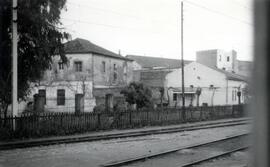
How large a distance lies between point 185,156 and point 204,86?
40932 millimetres

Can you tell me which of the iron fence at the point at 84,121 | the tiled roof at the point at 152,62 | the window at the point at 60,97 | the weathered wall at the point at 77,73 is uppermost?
the tiled roof at the point at 152,62

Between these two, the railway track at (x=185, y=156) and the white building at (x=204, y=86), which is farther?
the white building at (x=204, y=86)

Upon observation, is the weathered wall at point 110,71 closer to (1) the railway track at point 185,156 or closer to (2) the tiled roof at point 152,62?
(2) the tiled roof at point 152,62

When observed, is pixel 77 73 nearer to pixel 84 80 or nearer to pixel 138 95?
pixel 84 80

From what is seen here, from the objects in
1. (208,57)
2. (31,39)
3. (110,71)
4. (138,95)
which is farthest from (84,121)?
(208,57)

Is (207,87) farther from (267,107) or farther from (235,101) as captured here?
(267,107)

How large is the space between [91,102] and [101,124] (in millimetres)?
18833

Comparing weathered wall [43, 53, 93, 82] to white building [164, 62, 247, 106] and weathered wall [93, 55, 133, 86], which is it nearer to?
weathered wall [93, 55, 133, 86]

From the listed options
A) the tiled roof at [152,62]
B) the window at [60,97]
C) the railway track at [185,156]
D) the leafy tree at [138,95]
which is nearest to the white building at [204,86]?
the window at [60,97]

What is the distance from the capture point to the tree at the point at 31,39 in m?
17.0

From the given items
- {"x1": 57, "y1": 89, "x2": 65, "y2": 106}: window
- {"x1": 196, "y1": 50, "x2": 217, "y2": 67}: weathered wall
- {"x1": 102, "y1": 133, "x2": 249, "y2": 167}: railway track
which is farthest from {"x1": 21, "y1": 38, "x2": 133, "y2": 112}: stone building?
{"x1": 196, "y1": 50, "x2": 217, "y2": 67}: weathered wall

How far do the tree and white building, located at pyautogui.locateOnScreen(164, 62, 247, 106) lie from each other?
102ft

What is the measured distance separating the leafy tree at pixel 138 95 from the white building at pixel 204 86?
16.5 meters

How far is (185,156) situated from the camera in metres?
11.6
